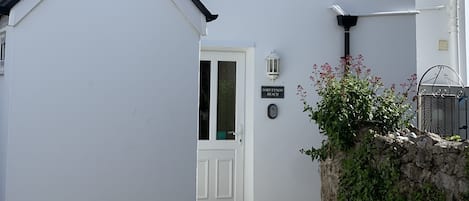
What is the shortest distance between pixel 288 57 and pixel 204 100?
1318 mm

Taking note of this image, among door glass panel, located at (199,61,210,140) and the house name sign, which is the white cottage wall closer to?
the house name sign

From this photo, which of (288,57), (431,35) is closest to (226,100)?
(288,57)

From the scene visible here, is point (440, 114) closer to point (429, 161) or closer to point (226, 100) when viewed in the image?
point (226, 100)

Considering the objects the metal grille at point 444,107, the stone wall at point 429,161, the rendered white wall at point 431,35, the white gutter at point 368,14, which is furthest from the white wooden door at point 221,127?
the rendered white wall at point 431,35

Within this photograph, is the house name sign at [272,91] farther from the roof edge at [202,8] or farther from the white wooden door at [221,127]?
the roof edge at [202,8]

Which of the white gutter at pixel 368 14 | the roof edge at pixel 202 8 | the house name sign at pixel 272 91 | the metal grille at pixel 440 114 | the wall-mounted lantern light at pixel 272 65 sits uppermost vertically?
the white gutter at pixel 368 14

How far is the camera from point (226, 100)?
6902 millimetres

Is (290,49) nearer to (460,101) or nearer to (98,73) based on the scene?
(98,73)

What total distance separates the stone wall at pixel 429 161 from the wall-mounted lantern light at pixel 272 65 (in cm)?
203

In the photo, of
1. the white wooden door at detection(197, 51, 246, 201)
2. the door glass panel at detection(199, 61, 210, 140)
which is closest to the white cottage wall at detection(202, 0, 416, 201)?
the white wooden door at detection(197, 51, 246, 201)

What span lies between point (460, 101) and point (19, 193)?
7.32 m

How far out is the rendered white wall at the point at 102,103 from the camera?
4.25 metres

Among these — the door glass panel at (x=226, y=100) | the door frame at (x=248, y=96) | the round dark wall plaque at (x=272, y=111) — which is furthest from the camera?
the door glass panel at (x=226, y=100)

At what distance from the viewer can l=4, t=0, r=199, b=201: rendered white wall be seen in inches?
167
